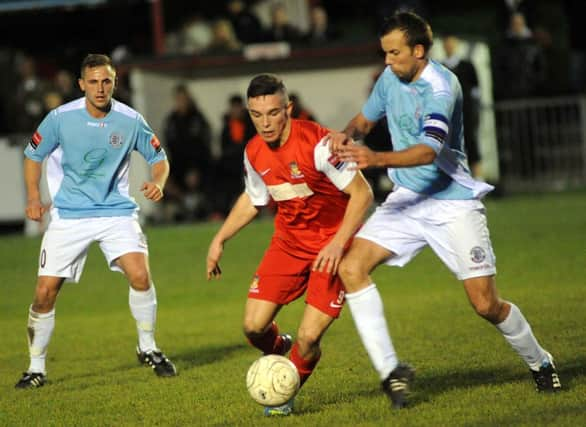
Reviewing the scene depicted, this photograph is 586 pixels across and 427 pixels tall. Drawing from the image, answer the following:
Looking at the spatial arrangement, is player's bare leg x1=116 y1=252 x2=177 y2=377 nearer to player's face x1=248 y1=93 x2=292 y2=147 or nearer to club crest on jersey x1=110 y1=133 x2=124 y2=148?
club crest on jersey x1=110 y1=133 x2=124 y2=148

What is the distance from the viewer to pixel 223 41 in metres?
21.7

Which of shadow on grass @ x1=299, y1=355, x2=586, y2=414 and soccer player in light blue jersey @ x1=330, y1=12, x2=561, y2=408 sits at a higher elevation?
soccer player in light blue jersey @ x1=330, y1=12, x2=561, y2=408

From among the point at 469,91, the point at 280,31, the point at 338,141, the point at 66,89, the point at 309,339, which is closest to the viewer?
the point at 338,141

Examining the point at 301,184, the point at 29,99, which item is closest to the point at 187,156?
the point at 29,99

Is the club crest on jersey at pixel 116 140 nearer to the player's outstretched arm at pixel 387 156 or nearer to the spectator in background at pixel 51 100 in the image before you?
the player's outstretched arm at pixel 387 156

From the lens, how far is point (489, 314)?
710cm

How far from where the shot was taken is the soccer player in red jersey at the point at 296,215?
→ 6.99 m

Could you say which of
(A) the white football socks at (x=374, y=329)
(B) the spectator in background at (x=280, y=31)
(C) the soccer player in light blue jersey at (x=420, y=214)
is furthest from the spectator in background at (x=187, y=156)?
(A) the white football socks at (x=374, y=329)

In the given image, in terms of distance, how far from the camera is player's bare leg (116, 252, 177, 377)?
9016 mm

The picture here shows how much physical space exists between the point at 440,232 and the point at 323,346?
2883 mm

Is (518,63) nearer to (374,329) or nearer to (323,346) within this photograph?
(323,346)

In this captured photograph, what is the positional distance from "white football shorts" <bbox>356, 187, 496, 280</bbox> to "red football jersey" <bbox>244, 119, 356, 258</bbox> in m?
0.32

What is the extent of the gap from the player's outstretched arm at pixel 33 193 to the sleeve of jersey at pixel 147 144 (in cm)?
79

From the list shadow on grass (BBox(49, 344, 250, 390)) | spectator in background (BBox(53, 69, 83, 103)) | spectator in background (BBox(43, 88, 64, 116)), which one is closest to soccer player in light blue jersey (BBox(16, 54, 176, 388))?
shadow on grass (BBox(49, 344, 250, 390))
